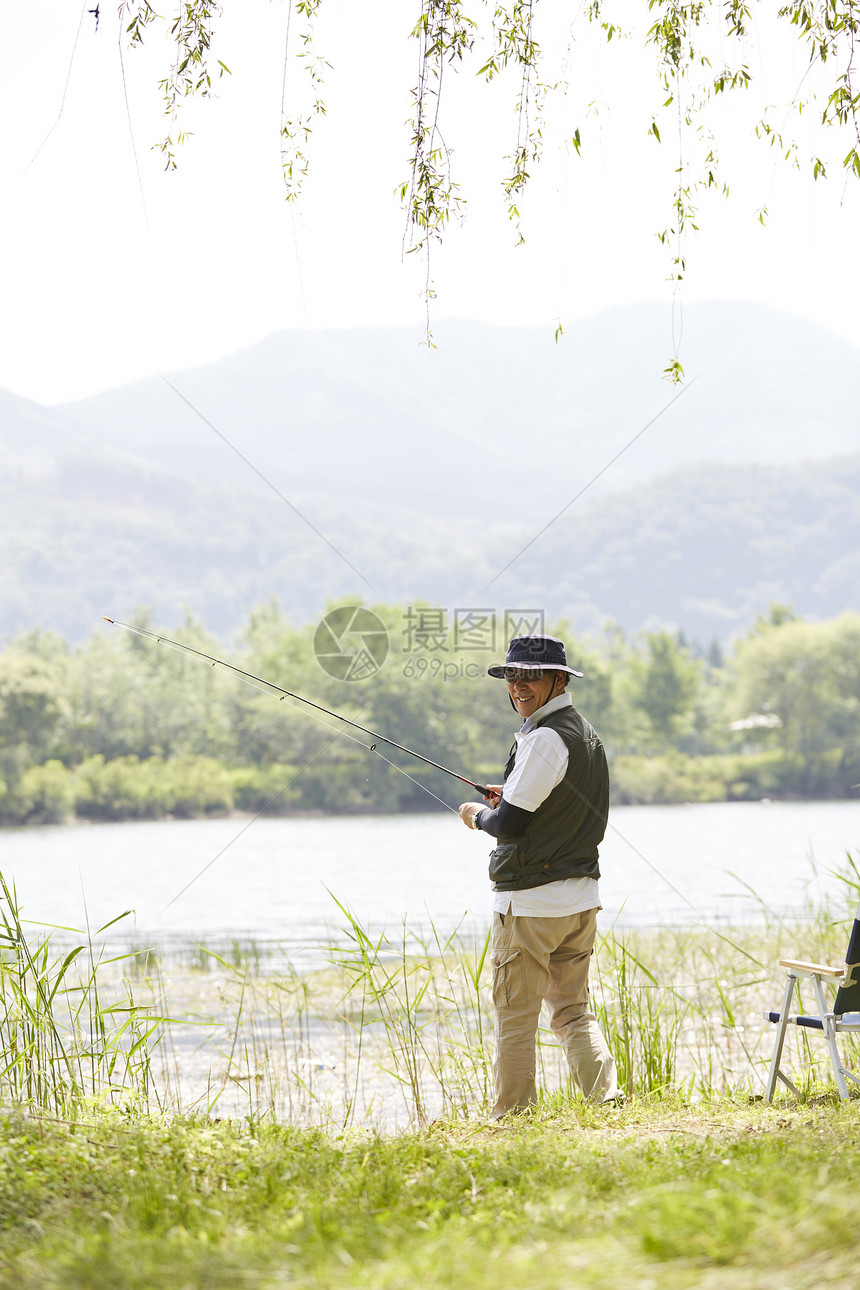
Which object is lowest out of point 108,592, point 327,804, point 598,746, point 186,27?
point 327,804

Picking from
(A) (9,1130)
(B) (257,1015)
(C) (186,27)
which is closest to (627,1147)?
(A) (9,1130)

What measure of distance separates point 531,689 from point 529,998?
1050 millimetres

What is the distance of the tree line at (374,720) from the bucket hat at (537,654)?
82.2 feet

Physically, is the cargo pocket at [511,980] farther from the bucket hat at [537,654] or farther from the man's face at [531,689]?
the bucket hat at [537,654]

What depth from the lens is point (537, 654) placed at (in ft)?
12.8

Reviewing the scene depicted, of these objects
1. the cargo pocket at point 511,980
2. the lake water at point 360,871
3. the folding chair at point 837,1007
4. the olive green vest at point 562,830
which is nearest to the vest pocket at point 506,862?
the olive green vest at point 562,830

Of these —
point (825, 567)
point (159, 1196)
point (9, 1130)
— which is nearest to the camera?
point (159, 1196)

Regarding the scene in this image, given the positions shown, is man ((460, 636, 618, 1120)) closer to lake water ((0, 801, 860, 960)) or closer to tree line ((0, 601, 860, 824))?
lake water ((0, 801, 860, 960))

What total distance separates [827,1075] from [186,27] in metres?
4.78

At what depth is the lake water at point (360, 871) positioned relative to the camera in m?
14.9

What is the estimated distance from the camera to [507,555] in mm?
173000

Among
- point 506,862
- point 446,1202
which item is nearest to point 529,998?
point 506,862

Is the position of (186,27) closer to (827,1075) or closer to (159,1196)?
(159,1196)

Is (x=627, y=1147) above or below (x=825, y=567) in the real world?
below
